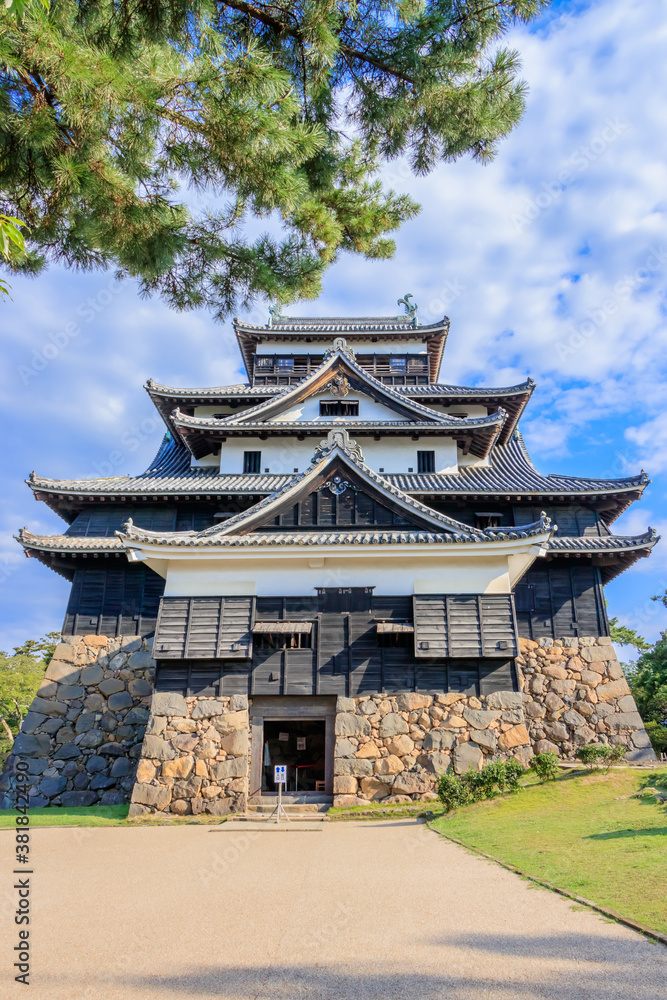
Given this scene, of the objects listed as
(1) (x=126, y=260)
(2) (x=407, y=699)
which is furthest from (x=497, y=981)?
(2) (x=407, y=699)

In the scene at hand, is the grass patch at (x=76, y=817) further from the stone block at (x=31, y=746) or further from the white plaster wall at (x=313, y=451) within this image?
the white plaster wall at (x=313, y=451)

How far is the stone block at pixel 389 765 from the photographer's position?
1405 centimetres

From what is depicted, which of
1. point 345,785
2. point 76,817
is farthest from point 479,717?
point 76,817

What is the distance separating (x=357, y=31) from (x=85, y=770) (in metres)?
18.4

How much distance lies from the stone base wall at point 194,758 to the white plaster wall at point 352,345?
647 inches

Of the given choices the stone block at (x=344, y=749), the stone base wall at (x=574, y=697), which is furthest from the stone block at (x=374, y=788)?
the stone base wall at (x=574, y=697)

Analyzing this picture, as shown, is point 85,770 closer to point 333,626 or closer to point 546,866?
point 333,626

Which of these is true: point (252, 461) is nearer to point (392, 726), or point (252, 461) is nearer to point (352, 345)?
point (352, 345)

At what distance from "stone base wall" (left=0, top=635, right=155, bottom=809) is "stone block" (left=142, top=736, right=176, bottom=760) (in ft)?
14.2

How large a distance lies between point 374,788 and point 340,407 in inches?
509

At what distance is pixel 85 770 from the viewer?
18.0 meters

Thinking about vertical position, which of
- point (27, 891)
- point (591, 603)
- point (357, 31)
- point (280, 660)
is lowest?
point (27, 891)

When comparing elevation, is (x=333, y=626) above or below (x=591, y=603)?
below

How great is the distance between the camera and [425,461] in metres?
21.9
